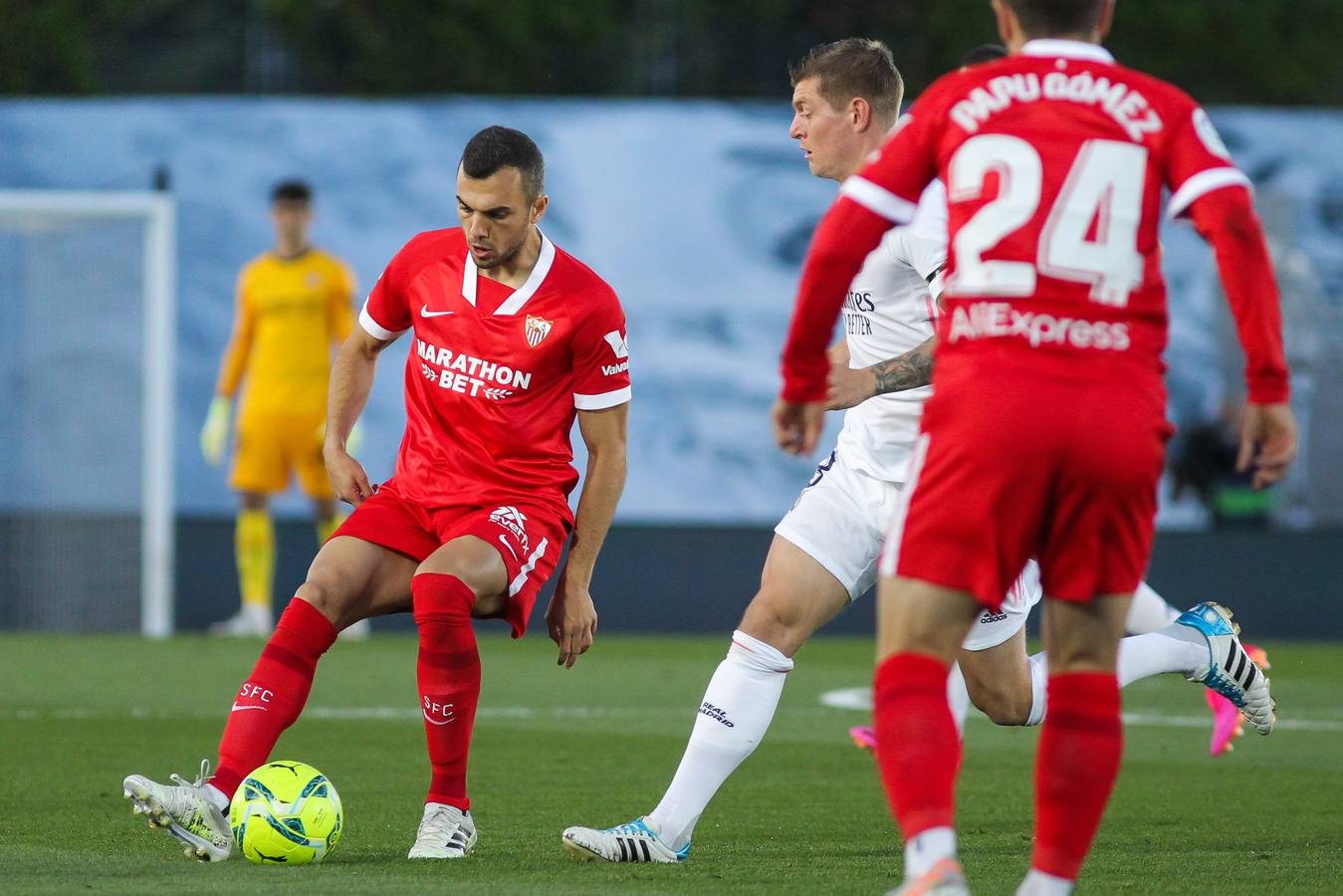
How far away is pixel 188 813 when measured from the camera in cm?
489

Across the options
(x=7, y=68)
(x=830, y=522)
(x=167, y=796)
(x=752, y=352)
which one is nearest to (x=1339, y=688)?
(x=752, y=352)

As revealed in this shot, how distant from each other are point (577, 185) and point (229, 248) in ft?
7.99

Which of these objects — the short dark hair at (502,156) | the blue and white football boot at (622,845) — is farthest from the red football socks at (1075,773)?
the short dark hair at (502,156)

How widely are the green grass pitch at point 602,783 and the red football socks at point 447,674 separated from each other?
0.23 m

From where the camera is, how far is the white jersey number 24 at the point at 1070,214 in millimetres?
3711

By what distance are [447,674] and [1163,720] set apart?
16.1 ft

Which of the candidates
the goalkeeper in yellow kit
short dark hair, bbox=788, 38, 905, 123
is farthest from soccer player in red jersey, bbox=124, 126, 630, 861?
the goalkeeper in yellow kit

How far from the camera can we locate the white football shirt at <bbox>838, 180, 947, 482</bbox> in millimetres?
5426

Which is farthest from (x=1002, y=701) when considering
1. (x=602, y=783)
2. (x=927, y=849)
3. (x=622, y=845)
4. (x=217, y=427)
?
(x=217, y=427)

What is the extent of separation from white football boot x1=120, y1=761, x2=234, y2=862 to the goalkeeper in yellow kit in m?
7.88

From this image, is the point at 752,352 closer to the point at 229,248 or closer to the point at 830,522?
the point at 229,248

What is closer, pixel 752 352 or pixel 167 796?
pixel 167 796

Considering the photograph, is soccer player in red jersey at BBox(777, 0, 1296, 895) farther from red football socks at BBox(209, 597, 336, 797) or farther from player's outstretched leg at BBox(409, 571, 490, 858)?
red football socks at BBox(209, 597, 336, 797)

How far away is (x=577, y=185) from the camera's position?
14.9m
